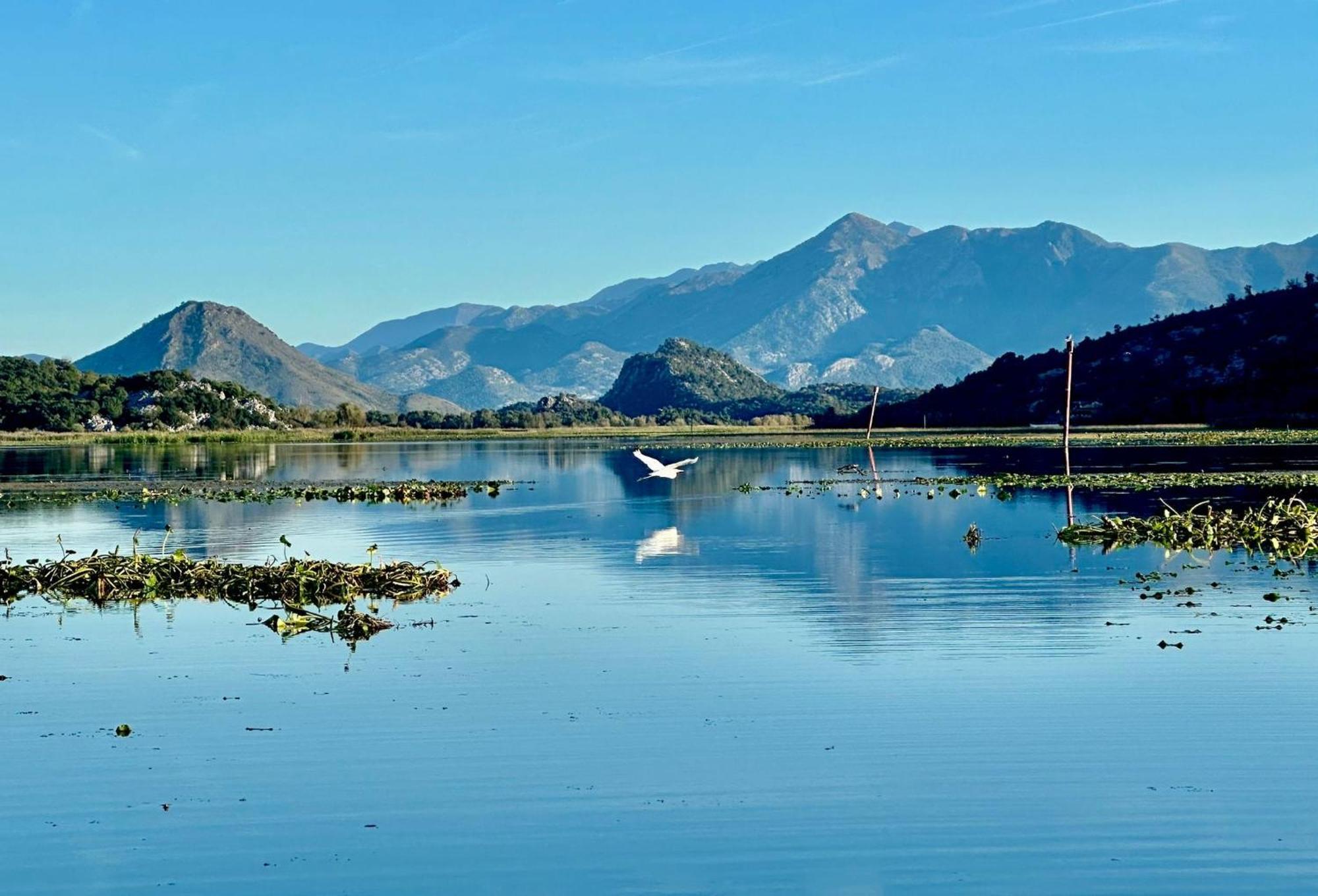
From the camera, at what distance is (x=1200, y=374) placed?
168125 mm

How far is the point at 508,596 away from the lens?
3008 cm

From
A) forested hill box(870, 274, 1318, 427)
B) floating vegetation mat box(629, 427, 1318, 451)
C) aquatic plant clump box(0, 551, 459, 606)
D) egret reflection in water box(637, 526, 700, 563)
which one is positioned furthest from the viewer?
forested hill box(870, 274, 1318, 427)

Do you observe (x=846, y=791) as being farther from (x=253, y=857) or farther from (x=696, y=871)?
(x=253, y=857)

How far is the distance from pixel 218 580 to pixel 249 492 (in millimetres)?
37214

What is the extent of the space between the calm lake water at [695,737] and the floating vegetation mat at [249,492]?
29.4 metres

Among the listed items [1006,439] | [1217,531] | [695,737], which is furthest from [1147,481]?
[1006,439]

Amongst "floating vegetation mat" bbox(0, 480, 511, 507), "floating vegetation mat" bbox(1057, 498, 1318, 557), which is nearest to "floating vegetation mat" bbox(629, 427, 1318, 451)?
"floating vegetation mat" bbox(0, 480, 511, 507)

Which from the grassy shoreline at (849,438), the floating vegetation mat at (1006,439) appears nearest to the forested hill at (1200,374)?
the grassy shoreline at (849,438)

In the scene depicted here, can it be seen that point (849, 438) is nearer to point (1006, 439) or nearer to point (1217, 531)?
point (1006, 439)

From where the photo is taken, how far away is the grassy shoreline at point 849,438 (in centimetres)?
11488

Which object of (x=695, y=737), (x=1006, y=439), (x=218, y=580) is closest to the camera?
(x=695, y=737)

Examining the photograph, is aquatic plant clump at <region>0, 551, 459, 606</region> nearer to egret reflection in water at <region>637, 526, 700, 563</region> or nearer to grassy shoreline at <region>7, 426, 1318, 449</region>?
egret reflection in water at <region>637, 526, 700, 563</region>

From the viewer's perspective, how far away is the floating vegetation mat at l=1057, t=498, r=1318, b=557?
35.8 m

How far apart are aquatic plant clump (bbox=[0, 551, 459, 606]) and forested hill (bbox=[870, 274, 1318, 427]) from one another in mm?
122767
